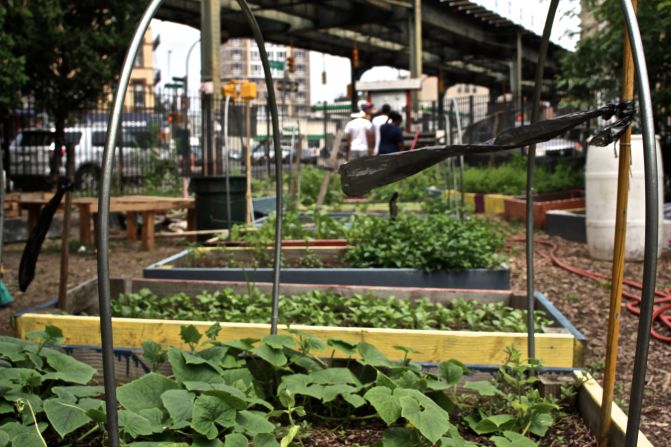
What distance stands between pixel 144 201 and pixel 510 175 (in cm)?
753

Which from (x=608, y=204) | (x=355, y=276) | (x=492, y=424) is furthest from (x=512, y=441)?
(x=608, y=204)

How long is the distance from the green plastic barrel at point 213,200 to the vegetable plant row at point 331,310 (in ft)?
13.3

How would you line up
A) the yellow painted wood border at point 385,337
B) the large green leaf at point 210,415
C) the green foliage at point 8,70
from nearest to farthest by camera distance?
the large green leaf at point 210,415, the yellow painted wood border at point 385,337, the green foliage at point 8,70

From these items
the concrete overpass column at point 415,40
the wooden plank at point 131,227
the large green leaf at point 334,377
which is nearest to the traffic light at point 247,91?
the wooden plank at point 131,227

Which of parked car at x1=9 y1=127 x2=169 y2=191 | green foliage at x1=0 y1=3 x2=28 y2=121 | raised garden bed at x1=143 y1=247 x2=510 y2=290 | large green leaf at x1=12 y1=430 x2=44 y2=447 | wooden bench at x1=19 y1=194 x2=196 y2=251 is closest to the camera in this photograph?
large green leaf at x1=12 y1=430 x2=44 y2=447

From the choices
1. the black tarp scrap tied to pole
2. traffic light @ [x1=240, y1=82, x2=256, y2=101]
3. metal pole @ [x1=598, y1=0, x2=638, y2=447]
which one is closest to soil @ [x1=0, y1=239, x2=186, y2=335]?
traffic light @ [x1=240, y1=82, x2=256, y2=101]

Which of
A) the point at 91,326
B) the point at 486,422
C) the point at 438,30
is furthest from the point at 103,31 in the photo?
the point at 438,30

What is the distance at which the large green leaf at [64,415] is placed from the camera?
2271mm

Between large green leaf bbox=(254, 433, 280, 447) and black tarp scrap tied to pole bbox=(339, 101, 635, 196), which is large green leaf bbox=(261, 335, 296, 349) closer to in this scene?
large green leaf bbox=(254, 433, 280, 447)

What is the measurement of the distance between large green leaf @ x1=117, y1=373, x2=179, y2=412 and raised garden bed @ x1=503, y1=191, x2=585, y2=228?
300 inches

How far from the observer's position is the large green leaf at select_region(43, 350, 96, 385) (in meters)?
2.70

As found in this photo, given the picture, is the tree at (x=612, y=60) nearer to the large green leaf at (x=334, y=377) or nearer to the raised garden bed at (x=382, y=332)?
the raised garden bed at (x=382, y=332)

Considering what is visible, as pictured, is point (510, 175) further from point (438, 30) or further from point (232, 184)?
point (438, 30)

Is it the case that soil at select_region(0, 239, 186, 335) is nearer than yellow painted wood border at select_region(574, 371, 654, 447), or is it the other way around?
yellow painted wood border at select_region(574, 371, 654, 447)
